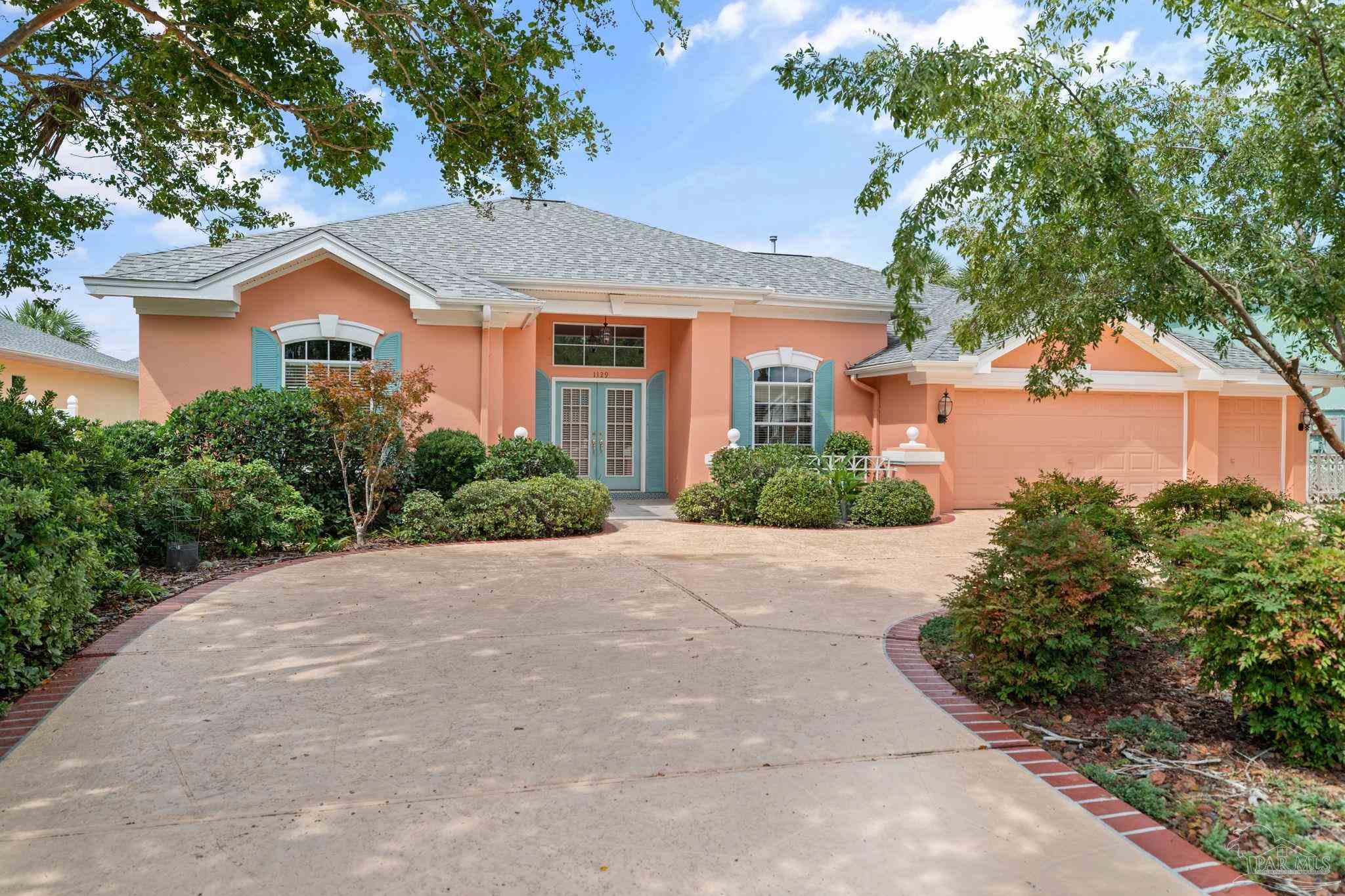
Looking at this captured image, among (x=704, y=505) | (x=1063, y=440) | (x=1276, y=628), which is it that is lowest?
(x=704, y=505)

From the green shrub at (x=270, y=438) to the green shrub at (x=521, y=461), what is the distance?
2.01 metres

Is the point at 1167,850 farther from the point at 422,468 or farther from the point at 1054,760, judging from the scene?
the point at 422,468

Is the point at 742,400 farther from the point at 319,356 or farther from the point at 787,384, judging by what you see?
the point at 319,356

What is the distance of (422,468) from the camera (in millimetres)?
11688

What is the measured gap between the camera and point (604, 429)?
16.5m

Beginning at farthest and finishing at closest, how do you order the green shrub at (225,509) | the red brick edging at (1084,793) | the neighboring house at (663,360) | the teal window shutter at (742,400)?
the teal window shutter at (742,400) < the neighboring house at (663,360) < the green shrub at (225,509) < the red brick edging at (1084,793)

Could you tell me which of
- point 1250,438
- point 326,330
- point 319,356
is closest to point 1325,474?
point 1250,438

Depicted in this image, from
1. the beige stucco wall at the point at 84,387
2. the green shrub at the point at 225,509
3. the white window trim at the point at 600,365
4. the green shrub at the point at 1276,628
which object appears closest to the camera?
the green shrub at the point at 1276,628

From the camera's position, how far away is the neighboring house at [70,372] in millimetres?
19391

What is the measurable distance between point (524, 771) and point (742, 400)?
496 inches

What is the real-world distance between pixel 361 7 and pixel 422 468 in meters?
6.14

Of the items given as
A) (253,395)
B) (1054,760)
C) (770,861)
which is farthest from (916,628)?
(253,395)

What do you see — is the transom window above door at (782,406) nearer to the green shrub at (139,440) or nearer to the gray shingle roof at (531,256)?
the gray shingle roof at (531,256)

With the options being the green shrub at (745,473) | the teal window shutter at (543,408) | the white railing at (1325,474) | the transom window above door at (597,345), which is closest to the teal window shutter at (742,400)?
the green shrub at (745,473)
